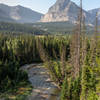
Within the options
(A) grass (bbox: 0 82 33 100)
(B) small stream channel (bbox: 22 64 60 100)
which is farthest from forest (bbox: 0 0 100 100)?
(B) small stream channel (bbox: 22 64 60 100)

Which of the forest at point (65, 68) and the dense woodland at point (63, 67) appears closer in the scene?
the dense woodland at point (63, 67)

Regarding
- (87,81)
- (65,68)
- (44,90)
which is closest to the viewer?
(87,81)

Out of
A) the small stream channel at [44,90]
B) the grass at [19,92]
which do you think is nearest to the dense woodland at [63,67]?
the grass at [19,92]

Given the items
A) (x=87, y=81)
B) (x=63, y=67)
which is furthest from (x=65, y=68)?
(x=87, y=81)

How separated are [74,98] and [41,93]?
10.3 meters

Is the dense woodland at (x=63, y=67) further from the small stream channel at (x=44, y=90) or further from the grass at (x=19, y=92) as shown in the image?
the small stream channel at (x=44, y=90)

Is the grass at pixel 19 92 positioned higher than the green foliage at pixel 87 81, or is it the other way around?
the green foliage at pixel 87 81

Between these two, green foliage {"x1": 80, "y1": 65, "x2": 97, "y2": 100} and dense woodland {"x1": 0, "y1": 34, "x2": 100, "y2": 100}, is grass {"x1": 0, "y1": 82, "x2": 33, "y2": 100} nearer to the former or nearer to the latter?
dense woodland {"x1": 0, "y1": 34, "x2": 100, "y2": 100}

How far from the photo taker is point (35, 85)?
3328 cm

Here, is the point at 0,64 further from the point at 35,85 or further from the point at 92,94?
the point at 92,94

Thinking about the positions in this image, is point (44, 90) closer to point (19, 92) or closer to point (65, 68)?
point (19, 92)

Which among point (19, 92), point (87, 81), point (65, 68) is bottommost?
point (19, 92)

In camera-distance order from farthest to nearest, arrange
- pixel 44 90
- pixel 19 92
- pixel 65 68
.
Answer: pixel 65 68 < pixel 44 90 < pixel 19 92

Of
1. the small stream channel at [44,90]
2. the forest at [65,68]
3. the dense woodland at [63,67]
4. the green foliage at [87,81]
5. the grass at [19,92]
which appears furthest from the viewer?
the small stream channel at [44,90]
